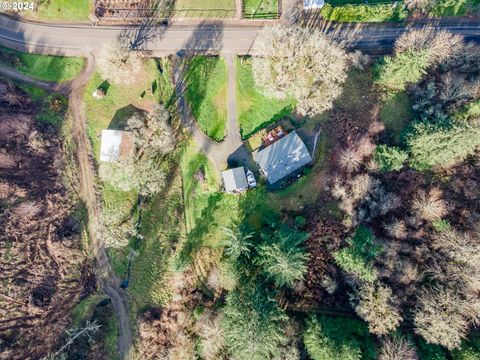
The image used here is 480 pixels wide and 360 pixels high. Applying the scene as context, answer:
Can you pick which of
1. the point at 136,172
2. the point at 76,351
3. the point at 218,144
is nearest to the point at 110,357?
the point at 76,351

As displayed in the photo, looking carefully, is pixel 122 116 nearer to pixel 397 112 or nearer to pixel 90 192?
pixel 90 192

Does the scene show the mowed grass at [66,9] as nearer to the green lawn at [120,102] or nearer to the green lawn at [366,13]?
the green lawn at [120,102]

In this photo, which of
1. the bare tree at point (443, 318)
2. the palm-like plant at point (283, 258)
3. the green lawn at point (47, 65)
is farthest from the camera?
the green lawn at point (47, 65)

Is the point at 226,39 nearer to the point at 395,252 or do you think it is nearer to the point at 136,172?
the point at 136,172

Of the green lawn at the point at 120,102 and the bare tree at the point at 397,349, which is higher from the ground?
the green lawn at the point at 120,102

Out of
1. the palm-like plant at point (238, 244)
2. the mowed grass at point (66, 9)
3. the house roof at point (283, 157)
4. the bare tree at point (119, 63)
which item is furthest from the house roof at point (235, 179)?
the mowed grass at point (66, 9)

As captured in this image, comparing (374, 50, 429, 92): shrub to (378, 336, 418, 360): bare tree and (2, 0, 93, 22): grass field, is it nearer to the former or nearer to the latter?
(378, 336, 418, 360): bare tree
